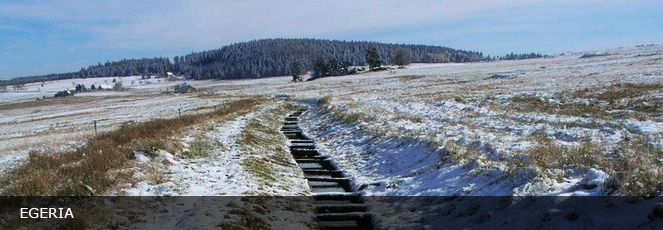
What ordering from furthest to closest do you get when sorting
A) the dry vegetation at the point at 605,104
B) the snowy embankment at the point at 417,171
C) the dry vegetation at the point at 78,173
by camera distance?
1. the dry vegetation at the point at 605,104
2. the dry vegetation at the point at 78,173
3. the snowy embankment at the point at 417,171

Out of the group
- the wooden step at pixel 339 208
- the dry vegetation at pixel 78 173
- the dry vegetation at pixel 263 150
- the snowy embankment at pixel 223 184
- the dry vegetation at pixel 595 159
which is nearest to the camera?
the dry vegetation at pixel 595 159

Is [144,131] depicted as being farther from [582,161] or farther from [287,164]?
[582,161]

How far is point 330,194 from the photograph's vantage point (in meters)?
13.8

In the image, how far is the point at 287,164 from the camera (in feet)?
58.4

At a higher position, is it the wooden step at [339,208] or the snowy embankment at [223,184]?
the snowy embankment at [223,184]

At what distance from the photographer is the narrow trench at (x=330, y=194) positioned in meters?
11.6

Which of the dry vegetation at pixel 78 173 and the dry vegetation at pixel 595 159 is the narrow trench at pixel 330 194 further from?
the dry vegetation at pixel 78 173

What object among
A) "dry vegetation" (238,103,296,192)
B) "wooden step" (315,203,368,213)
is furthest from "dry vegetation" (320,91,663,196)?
"dry vegetation" (238,103,296,192)

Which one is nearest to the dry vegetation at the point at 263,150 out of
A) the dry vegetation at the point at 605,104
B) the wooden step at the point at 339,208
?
the wooden step at the point at 339,208

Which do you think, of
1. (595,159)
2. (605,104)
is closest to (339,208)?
(595,159)

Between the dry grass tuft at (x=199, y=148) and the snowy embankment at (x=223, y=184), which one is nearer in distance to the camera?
the snowy embankment at (x=223, y=184)

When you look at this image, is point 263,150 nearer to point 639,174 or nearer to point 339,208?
point 339,208

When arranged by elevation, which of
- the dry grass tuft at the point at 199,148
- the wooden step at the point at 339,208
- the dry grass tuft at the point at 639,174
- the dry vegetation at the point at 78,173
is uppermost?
the dry grass tuft at the point at 639,174

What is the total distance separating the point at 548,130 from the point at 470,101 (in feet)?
63.5
